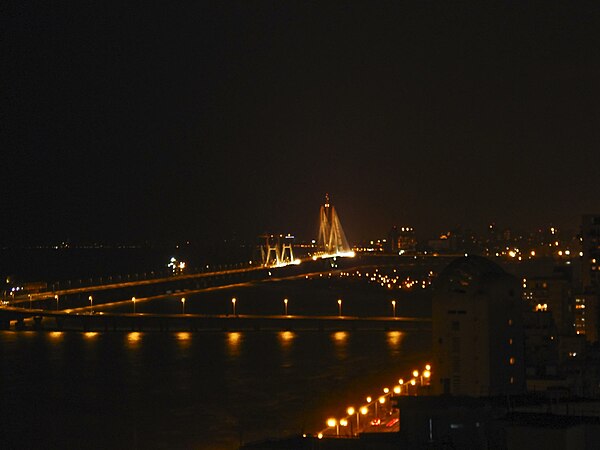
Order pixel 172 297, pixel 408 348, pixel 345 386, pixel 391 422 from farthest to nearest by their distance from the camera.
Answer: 1. pixel 172 297
2. pixel 408 348
3. pixel 345 386
4. pixel 391 422

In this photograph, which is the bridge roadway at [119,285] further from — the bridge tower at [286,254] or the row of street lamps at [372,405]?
the row of street lamps at [372,405]

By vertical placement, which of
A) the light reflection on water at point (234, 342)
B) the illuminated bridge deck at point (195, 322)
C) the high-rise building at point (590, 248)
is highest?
the high-rise building at point (590, 248)

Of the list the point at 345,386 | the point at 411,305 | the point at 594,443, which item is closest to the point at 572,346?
the point at 345,386

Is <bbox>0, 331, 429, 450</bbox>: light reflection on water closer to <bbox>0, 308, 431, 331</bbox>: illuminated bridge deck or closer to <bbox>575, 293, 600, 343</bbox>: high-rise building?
<bbox>0, 308, 431, 331</bbox>: illuminated bridge deck

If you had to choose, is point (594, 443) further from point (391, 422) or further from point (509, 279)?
point (509, 279)

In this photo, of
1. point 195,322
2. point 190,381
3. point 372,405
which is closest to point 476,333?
point 372,405

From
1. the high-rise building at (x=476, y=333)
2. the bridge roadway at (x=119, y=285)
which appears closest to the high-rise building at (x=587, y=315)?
the high-rise building at (x=476, y=333)
